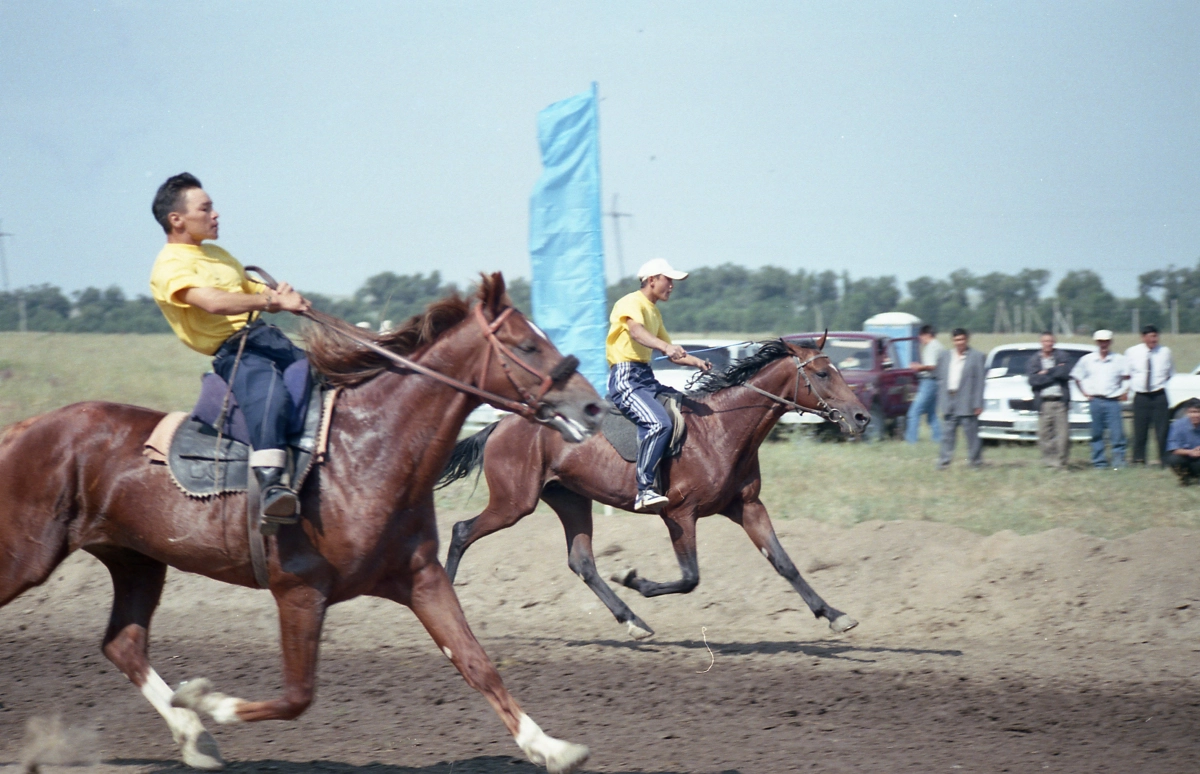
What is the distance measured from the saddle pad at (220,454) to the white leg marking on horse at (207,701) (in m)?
0.84

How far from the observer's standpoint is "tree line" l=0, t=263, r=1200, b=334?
27.8 metres

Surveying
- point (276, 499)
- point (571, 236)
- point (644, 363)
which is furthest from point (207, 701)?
point (571, 236)

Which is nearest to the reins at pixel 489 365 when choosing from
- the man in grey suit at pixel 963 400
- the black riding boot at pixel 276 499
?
the black riding boot at pixel 276 499

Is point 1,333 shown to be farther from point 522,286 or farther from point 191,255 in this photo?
point 191,255

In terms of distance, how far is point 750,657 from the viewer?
754 centimetres

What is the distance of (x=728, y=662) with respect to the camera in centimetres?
738

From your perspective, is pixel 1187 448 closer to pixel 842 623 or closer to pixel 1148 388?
pixel 1148 388

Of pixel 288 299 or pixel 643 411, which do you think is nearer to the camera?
pixel 288 299

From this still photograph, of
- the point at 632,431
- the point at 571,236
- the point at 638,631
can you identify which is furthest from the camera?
the point at 571,236

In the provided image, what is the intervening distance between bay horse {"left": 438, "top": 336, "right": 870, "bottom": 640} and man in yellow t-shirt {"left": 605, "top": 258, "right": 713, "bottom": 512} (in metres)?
0.19

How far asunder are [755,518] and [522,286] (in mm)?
24052

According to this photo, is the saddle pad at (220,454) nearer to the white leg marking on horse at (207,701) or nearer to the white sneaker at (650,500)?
the white leg marking on horse at (207,701)

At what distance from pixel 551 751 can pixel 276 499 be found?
57.9 inches

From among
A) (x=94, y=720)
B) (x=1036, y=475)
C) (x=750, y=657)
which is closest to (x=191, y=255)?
(x=94, y=720)
